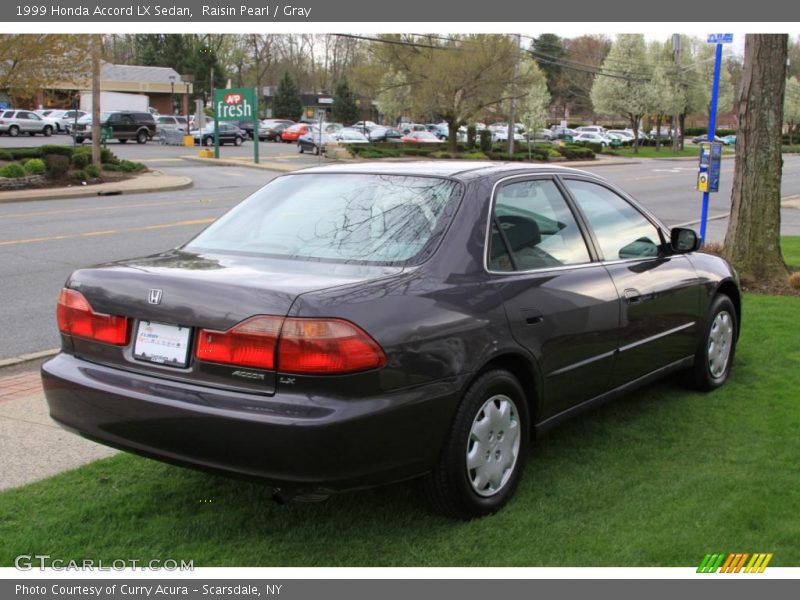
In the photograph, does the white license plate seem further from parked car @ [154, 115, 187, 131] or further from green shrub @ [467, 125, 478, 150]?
parked car @ [154, 115, 187, 131]

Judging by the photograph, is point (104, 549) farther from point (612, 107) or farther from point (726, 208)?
point (612, 107)

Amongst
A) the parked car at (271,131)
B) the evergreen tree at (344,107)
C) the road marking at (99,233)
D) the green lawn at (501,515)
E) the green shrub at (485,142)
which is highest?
the evergreen tree at (344,107)

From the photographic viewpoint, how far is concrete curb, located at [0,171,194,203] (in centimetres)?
2316

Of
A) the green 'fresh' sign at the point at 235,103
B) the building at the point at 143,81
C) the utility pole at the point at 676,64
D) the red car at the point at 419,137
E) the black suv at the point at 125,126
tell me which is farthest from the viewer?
the building at the point at 143,81

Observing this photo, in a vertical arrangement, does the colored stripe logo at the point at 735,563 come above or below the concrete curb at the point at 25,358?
above

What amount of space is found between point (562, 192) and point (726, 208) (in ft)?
61.9

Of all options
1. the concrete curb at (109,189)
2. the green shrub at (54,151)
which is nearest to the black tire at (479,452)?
the concrete curb at (109,189)

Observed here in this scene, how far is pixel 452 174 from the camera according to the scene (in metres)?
4.35

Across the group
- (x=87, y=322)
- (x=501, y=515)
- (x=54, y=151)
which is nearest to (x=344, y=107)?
(x=54, y=151)

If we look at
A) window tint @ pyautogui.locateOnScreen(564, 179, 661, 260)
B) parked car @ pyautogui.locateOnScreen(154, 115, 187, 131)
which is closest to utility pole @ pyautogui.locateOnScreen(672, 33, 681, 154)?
parked car @ pyautogui.locateOnScreen(154, 115, 187, 131)

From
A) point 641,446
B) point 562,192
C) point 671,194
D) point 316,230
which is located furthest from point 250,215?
point 671,194

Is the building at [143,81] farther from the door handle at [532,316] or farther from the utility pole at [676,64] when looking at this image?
the door handle at [532,316]

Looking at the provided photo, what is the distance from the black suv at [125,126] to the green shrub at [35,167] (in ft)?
79.8

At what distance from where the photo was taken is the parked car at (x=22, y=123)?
5256cm
